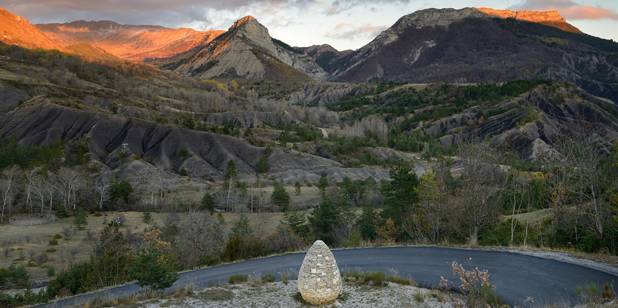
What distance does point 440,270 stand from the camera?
78.2ft

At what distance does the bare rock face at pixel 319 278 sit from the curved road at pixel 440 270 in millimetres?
4733

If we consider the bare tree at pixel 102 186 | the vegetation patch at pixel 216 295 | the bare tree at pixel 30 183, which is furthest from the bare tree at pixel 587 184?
the bare tree at pixel 30 183

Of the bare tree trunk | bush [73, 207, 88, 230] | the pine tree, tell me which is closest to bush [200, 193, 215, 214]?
the pine tree

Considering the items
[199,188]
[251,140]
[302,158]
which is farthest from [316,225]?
[251,140]

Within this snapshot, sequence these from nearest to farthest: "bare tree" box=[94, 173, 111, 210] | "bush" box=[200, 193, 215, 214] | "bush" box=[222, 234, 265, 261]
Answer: "bush" box=[222, 234, 265, 261], "bush" box=[200, 193, 215, 214], "bare tree" box=[94, 173, 111, 210]

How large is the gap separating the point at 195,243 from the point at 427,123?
161 meters

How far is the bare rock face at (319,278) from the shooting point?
19.3m

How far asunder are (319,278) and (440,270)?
768 cm

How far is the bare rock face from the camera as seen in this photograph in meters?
19.3

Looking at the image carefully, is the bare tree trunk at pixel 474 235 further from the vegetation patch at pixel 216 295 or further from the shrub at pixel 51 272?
the shrub at pixel 51 272

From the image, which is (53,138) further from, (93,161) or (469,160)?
(469,160)

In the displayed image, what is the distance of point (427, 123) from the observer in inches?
7603

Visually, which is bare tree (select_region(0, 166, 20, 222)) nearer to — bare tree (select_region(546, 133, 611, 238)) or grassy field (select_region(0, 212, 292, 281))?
grassy field (select_region(0, 212, 292, 281))

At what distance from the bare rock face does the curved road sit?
15.5 ft
